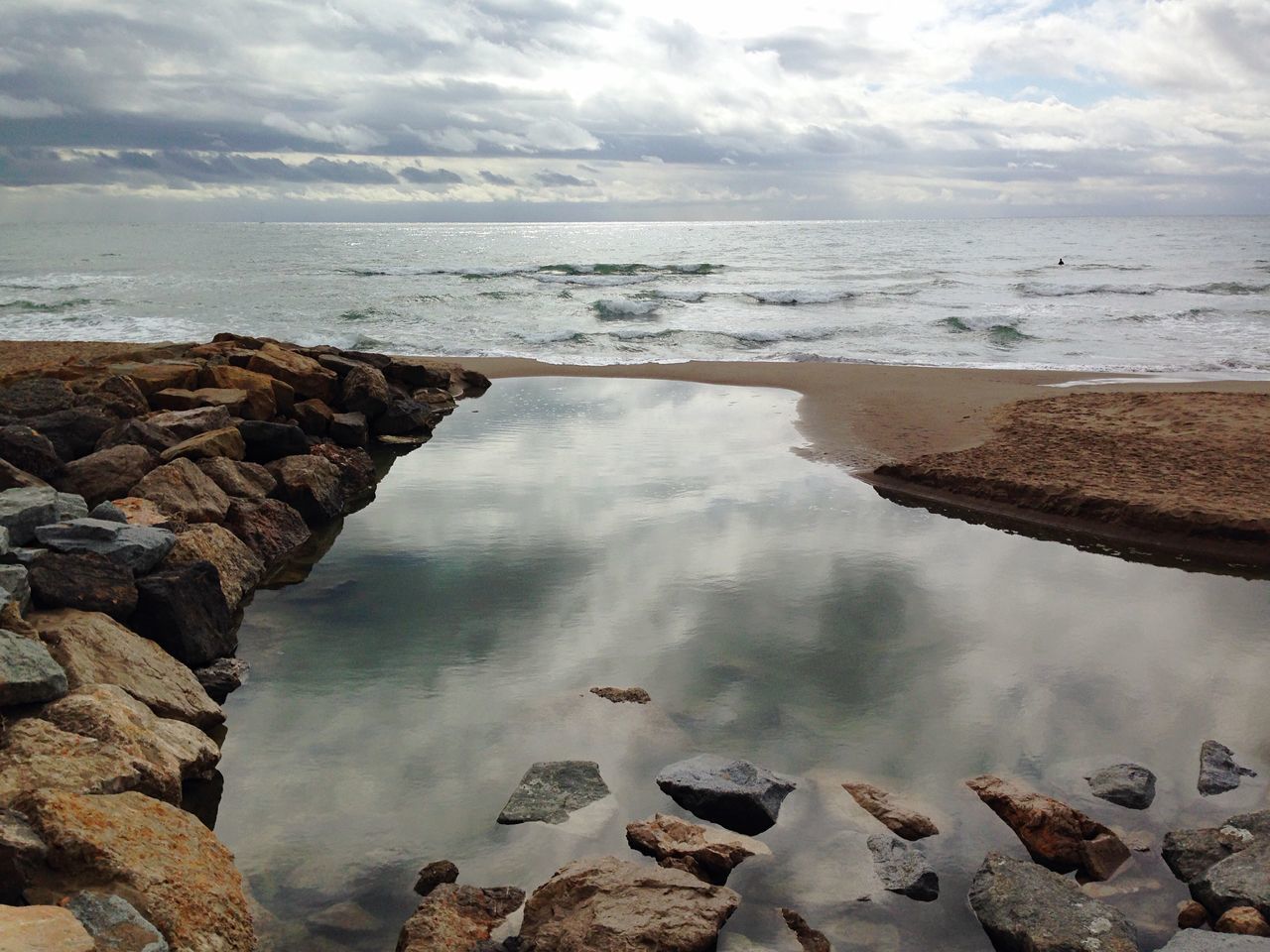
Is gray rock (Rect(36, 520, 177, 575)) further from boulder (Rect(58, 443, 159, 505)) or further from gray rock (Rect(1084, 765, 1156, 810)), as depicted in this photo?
gray rock (Rect(1084, 765, 1156, 810))

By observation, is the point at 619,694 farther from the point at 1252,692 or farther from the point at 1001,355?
the point at 1001,355

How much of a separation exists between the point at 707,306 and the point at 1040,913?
26111mm

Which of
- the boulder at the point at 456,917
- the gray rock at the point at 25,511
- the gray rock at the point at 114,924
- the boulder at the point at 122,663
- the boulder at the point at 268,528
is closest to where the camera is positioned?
the gray rock at the point at 114,924

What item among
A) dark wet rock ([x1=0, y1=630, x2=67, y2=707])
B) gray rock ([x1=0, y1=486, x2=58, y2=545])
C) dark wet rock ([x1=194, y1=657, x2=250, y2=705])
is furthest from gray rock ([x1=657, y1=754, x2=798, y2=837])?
gray rock ([x1=0, y1=486, x2=58, y2=545])

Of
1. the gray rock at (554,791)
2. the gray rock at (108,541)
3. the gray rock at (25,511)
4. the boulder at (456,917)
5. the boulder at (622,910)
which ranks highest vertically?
the gray rock at (25,511)

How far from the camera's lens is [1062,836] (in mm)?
4172

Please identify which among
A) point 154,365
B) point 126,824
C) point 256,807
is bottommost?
point 256,807

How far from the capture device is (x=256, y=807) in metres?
4.54

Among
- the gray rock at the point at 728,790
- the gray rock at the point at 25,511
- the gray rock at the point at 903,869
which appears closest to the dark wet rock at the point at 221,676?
the gray rock at the point at 25,511

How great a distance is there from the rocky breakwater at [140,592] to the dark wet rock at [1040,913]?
1.73 metres

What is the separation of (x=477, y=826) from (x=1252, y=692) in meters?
4.16

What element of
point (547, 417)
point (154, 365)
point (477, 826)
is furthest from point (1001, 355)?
point (477, 826)

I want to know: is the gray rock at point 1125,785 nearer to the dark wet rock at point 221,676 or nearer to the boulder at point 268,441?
the dark wet rock at point 221,676

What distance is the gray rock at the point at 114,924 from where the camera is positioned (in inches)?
124
